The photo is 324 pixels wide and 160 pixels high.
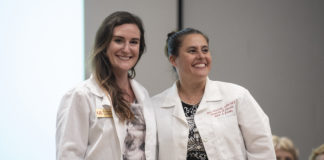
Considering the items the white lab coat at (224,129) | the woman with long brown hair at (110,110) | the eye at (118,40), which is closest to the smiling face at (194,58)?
the white lab coat at (224,129)

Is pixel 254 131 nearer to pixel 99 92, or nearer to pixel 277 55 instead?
pixel 99 92

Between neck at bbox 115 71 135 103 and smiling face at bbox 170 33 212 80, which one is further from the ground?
smiling face at bbox 170 33 212 80

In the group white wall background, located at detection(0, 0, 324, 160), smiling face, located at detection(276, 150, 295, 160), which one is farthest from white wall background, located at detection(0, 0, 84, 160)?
smiling face, located at detection(276, 150, 295, 160)

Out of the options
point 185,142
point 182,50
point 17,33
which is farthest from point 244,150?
point 17,33

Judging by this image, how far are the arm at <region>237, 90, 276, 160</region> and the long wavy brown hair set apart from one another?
2.12ft

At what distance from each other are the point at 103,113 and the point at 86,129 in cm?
12

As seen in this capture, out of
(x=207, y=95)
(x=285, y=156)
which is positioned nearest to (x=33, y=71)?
(x=207, y=95)

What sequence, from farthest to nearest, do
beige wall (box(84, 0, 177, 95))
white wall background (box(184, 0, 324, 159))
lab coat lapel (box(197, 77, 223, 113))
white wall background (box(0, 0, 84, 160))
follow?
beige wall (box(84, 0, 177, 95))
white wall background (box(184, 0, 324, 159))
white wall background (box(0, 0, 84, 160))
lab coat lapel (box(197, 77, 223, 113))

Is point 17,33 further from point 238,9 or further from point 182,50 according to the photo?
point 238,9

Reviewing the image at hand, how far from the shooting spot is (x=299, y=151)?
2527 mm

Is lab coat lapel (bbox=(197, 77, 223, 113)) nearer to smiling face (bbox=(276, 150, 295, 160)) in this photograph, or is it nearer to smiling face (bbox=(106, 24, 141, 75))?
smiling face (bbox=(106, 24, 141, 75))

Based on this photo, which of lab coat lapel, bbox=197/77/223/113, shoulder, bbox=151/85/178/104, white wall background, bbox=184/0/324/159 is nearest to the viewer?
lab coat lapel, bbox=197/77/223/113

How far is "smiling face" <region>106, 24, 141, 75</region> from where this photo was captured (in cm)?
175

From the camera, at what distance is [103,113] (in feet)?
5.47
